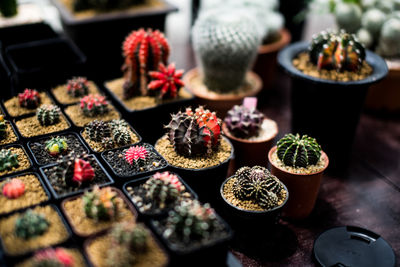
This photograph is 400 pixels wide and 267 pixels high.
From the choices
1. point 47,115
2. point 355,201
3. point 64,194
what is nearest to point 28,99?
point 47,115

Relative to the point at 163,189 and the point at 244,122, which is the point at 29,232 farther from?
the point at 244,122

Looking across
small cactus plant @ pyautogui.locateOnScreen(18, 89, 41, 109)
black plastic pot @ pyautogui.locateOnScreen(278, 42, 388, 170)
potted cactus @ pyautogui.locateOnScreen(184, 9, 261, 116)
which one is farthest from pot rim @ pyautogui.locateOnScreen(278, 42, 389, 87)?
small cactus plant @ pyautogui.locateOnScreen(18, 89, 41, 109)

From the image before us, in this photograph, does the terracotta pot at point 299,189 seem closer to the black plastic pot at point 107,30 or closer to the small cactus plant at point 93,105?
the small cactus plant at point 93,105

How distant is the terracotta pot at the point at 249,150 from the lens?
2.72m

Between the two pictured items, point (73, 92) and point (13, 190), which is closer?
point (13, 190)

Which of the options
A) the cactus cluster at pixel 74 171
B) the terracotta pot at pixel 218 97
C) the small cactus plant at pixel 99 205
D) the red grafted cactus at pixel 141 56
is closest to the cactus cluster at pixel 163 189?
the small cactus plant at pixel 99 205

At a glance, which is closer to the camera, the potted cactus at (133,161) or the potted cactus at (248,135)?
the potted cactus at (133,161)

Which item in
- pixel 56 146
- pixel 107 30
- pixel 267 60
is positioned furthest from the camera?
pixel 267 60

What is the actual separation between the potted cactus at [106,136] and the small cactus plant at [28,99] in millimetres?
443

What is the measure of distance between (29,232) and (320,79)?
186 centimetres

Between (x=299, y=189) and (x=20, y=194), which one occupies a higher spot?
(x=20, y=194)

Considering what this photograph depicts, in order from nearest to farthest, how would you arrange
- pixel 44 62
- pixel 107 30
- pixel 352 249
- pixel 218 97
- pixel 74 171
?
pixel 74 171 → pixel 352 249 → pixel 218 97 → pixel 44 62 → pixel 107 30

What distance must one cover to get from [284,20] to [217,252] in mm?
2992

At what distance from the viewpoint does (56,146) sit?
2375 millimetres
